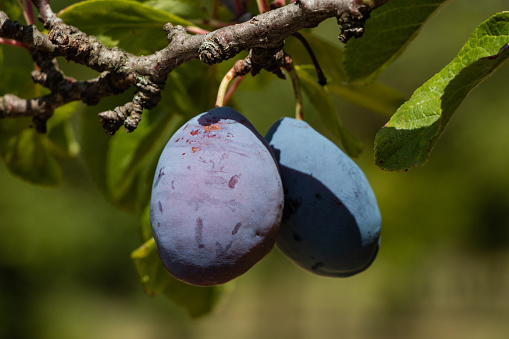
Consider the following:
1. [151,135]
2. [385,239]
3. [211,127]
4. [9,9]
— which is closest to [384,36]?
[211,127]

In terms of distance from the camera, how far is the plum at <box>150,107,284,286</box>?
535 mm

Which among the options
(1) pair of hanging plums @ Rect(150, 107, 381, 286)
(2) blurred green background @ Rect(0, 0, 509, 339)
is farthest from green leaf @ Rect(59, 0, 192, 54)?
(2) blurred green background @ Rect(0, 0, 509, 339)

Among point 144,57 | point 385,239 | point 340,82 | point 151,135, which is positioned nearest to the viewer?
point 144,57

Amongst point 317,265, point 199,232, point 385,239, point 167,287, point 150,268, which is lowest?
point 385,239

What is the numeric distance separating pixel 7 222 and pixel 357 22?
24.2 ft

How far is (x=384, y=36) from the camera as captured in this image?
2.65ft

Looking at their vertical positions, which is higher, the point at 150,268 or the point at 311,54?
the point at 311,54

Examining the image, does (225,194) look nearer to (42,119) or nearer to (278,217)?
(278,217)

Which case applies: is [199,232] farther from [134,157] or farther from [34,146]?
[34,146]

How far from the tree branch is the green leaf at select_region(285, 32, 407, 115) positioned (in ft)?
0.89

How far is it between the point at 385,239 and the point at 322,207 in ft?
23.8

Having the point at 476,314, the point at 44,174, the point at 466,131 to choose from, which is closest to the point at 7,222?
the point at 44,174

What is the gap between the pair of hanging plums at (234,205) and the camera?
537 mm

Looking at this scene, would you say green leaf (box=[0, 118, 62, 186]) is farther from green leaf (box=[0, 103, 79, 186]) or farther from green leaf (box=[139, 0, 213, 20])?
green leaf (box=[139, 0, 213, 20])
